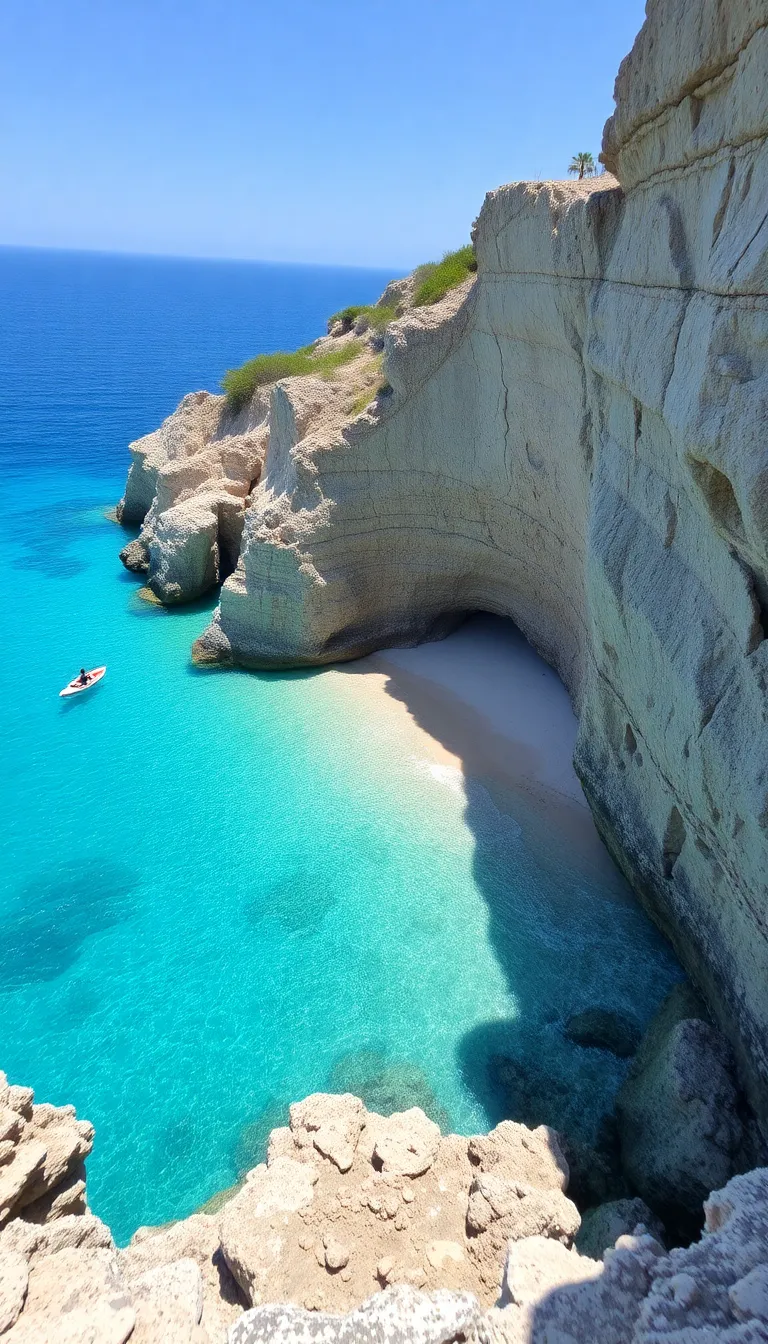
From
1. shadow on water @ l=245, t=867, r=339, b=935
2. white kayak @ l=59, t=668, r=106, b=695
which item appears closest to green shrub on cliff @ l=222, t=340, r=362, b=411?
white kayak @ l=59, t=668, r=106, b=695

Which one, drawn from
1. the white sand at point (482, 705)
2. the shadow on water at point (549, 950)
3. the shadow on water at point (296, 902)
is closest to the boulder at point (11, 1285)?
the shadow on water at point (549, 950)

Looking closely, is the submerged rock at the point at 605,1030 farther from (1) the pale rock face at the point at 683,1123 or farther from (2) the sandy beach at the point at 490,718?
(2) the sandy beach at the point at 490,718

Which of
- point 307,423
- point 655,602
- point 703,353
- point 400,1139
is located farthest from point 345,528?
point 400,1139

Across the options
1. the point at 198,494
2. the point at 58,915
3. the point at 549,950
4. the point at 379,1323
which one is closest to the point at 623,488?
the point at 549,950

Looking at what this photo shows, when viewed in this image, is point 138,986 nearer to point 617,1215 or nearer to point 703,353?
point 617,1215

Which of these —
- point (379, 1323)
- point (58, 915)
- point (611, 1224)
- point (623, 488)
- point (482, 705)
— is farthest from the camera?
point (482, 705)

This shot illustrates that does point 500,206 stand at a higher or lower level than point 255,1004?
higher

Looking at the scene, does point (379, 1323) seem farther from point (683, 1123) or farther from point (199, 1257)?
point (683, 1123)
